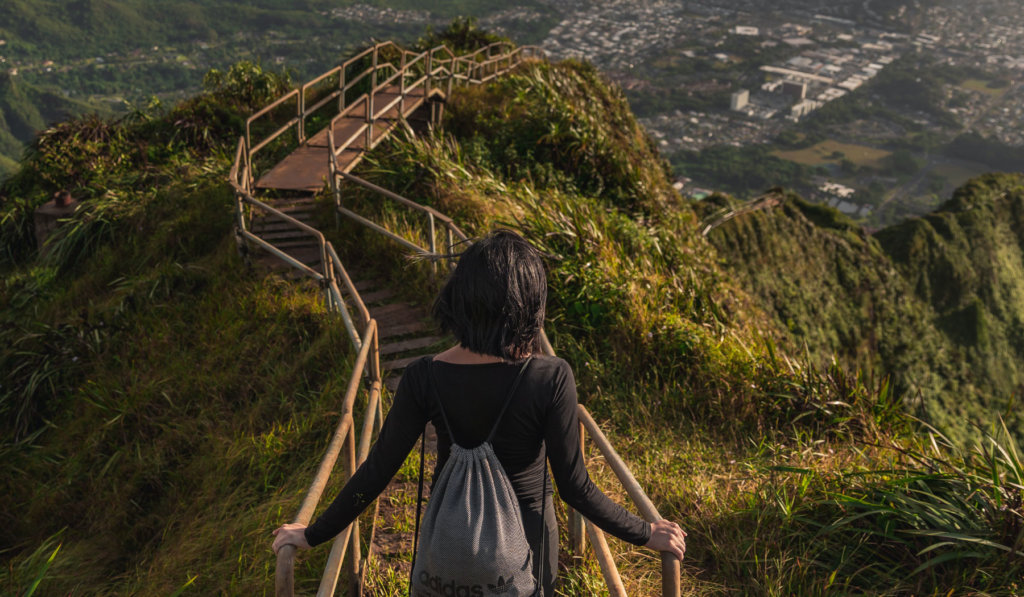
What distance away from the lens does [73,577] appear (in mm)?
4375

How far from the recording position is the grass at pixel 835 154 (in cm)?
6725

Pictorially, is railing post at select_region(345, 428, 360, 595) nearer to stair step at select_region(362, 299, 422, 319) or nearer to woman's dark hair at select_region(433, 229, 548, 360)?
woman's dark hair at select_region(433, 229, 548, 360)

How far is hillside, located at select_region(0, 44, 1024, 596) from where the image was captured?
3662mm

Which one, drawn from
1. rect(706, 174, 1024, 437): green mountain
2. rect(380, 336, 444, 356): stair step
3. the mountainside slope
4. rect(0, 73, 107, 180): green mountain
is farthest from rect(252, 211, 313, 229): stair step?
rect(0, 73, 107, 180): green mountain

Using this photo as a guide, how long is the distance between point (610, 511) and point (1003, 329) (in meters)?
30.3

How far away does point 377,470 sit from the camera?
1.98m

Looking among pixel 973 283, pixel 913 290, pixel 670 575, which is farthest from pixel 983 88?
pixel 670 575

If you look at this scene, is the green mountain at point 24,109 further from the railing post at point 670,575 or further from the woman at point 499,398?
the railing post at point 670,575

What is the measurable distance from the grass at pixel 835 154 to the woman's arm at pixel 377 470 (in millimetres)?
70331

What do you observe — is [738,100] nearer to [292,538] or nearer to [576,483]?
[576,483]

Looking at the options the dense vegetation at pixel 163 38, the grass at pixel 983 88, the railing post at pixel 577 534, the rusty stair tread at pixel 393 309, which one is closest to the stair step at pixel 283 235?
the rusty stair tread at pixel 393 309

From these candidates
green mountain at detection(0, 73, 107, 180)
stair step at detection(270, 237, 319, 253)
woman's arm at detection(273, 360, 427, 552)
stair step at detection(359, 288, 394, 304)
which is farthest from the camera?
green mountain at detection(0, 73, 107, 180)

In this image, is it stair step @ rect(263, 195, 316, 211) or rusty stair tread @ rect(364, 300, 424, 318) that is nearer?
rusty stair tread @ rect(364, 300, 424, 318)

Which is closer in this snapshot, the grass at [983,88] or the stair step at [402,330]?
the stair step at [402,330]
